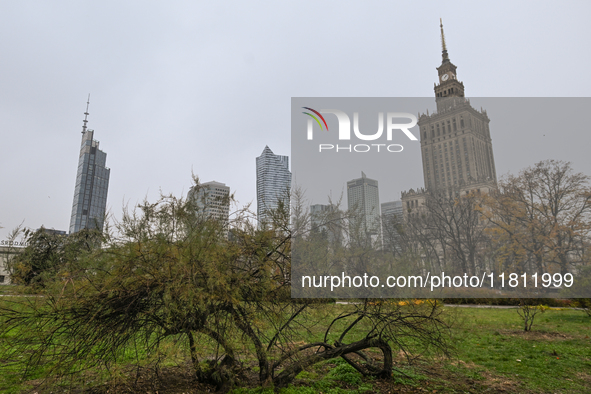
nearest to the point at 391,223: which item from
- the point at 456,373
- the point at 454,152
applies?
the point at 456,373

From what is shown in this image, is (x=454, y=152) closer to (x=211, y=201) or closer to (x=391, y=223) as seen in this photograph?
(x=391, y=223)

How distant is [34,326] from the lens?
458 centimetres

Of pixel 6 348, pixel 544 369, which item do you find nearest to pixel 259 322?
pixel 6 348

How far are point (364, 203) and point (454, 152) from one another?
21.6 feet

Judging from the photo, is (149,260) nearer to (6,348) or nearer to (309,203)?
(6,348)

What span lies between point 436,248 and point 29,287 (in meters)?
8.60

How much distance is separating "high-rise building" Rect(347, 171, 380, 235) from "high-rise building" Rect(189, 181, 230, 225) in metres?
2.67

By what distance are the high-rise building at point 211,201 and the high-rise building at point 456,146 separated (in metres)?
6.68

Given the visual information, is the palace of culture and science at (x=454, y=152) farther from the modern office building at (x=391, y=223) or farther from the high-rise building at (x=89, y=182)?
the high-rise building at (x=89, y=182)

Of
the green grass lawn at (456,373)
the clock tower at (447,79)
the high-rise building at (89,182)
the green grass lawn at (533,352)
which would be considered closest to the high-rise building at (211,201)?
the green grass lawn at (456,373)

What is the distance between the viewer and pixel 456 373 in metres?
6.86

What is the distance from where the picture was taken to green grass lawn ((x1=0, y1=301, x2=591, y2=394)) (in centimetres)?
560

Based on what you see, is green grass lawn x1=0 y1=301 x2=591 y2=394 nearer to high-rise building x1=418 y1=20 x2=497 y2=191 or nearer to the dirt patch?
the dirt patch

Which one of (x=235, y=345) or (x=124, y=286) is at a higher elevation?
(x=124, y=286)
